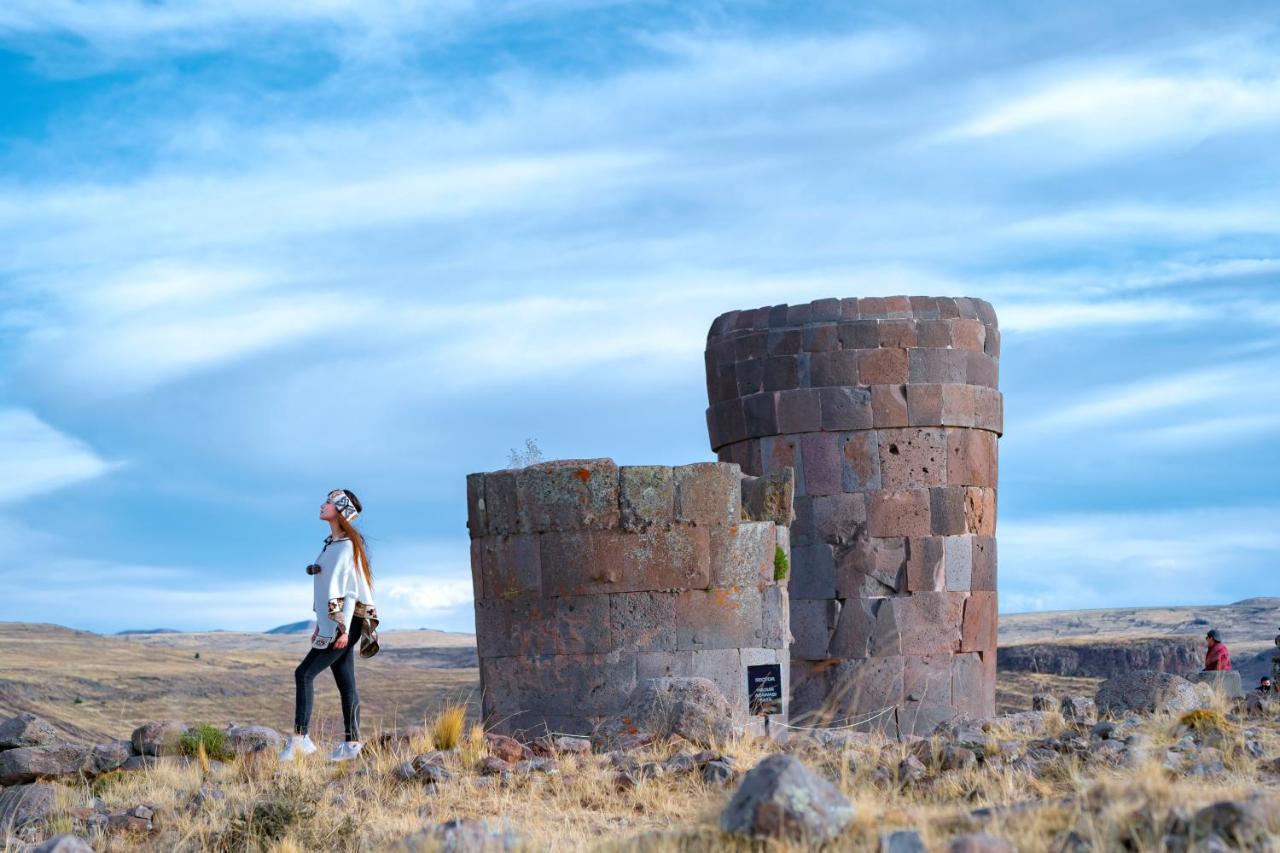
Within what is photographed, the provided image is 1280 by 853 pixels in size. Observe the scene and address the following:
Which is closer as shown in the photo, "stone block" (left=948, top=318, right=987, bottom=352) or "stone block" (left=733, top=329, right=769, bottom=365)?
"stone block" (left=948, top=318, right=987, bottom=352)

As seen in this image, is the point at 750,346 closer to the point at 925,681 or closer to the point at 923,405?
the point at 923,405

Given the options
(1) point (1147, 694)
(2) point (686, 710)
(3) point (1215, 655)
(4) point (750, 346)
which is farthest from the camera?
(3) point (1215, 655)

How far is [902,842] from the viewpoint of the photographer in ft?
20.9

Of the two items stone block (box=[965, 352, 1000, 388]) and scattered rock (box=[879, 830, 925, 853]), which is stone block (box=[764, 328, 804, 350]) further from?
scattered rock (box=[879, 830, 925, 853])

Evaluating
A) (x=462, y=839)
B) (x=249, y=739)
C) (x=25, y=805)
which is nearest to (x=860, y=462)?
(x=249, y=739)

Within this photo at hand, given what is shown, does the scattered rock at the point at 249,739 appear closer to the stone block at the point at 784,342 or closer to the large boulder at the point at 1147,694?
the large boulder at the point at 1147,694

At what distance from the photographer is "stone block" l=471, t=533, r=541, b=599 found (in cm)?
1173

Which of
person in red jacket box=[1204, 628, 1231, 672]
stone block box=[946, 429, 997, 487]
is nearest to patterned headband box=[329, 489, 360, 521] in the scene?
stone block box=[946, 429, 997, 487]

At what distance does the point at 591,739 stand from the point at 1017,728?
331cm

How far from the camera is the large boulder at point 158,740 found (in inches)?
438

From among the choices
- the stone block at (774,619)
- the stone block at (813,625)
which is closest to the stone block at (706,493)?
the stone block at (774,619)

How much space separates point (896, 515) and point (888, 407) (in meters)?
1.11

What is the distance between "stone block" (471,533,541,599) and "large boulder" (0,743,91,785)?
123 inches

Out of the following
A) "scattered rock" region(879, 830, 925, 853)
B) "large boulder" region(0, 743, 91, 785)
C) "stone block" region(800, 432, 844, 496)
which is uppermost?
"stone block" region(800, 432, 844, 496)
